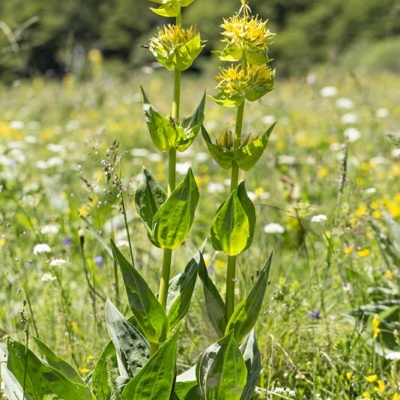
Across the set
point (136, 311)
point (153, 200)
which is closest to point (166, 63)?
point (153, 200)

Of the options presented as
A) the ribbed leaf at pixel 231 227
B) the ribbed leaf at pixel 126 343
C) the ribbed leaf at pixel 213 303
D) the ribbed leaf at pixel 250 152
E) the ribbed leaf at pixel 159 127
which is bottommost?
the ribbed leaf at pixel 126 343

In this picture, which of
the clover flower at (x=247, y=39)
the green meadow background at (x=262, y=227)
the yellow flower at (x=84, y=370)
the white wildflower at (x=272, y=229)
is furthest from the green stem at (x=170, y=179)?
the white wildflower at (x=272, y=229)

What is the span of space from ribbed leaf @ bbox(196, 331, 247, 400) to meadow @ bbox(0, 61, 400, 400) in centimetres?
22

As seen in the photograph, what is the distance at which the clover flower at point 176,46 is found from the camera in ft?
4.46

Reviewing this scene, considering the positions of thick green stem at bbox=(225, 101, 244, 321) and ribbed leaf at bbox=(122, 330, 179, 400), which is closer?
ribbed leaf at bbox=(122, 330, 179, 400)

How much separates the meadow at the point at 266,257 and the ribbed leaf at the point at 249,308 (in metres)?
0.09

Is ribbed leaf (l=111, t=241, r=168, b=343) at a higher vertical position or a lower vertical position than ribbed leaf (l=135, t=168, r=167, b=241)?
lower

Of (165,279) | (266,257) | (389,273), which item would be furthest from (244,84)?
(266,257)

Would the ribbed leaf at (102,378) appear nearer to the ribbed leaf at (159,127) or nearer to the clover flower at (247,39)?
the ribbed leaf at (159,127)

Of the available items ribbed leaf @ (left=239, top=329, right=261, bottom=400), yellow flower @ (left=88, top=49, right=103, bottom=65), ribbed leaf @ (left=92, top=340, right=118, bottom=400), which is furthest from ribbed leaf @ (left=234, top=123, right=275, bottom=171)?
yellow flower @ (left=88, top=49, right=103, bottom=65)

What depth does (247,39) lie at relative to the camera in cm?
135

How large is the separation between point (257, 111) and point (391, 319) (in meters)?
4.02

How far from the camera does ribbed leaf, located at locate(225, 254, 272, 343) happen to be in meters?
1.38

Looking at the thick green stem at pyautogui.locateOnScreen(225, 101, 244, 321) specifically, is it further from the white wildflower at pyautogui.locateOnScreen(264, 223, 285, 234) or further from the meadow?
the white wildflower at pyautogui.locateOnScreen(264, 223, 285, 234)
